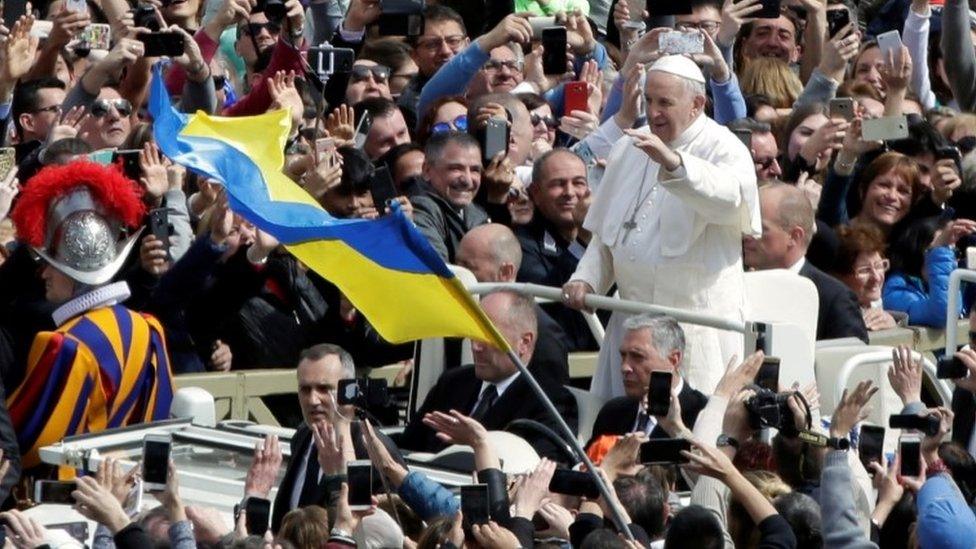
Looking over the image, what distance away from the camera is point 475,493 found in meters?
8.67

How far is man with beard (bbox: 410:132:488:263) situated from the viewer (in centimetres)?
1323

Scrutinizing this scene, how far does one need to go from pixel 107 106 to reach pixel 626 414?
13.6 feet

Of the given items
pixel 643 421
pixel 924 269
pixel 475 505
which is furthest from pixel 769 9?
pixel 475 505

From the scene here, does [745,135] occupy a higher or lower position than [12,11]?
lower

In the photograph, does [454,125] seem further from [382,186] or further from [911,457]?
[911,457]

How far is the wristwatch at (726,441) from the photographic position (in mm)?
9883

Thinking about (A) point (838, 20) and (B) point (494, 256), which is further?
(A) point (838, 20)

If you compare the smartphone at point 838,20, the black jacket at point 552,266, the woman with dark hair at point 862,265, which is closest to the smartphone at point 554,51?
the smartphone at point 838,20

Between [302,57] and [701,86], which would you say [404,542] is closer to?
[701,86]

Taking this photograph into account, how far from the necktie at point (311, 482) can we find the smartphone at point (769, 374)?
163 centimetres

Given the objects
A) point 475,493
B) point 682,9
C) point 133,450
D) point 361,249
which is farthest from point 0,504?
point 682,9

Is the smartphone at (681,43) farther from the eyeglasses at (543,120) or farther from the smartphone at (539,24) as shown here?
the smartphone at (539,24)

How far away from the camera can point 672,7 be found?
1427 cm

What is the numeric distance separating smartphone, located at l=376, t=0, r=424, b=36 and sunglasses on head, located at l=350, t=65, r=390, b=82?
0.32 meters
